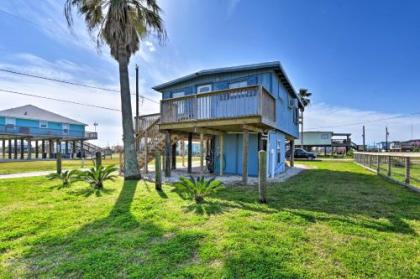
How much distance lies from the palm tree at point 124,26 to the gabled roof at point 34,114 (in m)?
27.1

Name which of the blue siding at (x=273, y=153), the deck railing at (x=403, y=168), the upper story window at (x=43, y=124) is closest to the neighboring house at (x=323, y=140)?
the blue siding at (x=273, y=153)

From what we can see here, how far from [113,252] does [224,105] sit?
6753mm

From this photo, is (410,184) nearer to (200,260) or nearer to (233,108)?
(233,108)

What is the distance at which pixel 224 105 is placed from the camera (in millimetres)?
8922

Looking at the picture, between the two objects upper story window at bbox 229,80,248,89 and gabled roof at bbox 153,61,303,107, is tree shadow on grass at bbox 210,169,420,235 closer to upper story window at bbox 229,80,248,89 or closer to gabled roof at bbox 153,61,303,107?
upper story window at bbox 229,80,248,89

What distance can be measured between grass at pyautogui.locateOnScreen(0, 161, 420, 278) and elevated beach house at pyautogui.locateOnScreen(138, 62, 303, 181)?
11.5 ft

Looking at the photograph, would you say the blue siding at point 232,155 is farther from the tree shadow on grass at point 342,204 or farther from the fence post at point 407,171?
the fence post at point 407,171

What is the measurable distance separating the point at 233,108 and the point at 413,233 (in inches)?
246

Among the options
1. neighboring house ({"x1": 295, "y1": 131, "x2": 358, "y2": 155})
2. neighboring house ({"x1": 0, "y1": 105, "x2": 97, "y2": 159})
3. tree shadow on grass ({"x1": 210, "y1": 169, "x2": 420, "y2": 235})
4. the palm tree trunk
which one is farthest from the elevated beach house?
neighboring house ({"x1": 295, "y1": 131, "x2": 358, "y2": 155})

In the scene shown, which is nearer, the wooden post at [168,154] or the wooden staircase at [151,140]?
the wooden post at [168,154]

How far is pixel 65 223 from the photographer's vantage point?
427 centimetres

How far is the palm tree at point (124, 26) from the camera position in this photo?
9.04 meters

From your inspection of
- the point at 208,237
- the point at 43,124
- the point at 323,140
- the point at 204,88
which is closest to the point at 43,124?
the point at 43,124

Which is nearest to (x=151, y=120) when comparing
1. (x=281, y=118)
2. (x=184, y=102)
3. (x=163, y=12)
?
(x=184, y=102)
